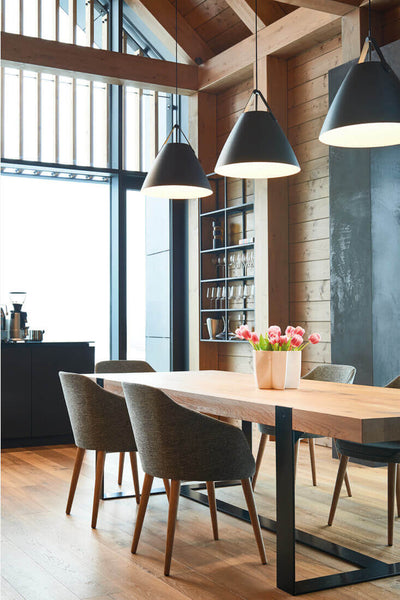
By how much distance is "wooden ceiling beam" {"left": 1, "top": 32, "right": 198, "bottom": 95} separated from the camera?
6125 millimetres

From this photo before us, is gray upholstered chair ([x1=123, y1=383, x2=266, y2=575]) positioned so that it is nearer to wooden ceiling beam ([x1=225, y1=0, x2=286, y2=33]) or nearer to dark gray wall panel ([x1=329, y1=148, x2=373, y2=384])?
dark gray wall panel ([x1=329, y1=148, x2=373, y2=384])

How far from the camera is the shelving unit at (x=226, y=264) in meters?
6.41

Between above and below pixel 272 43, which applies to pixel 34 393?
below

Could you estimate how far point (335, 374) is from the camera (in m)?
4.21

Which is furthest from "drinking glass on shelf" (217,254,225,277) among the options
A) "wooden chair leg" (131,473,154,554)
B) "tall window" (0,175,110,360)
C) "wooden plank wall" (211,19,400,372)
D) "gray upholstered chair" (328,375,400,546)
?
"wooden chair leg" (131,473,154,554)

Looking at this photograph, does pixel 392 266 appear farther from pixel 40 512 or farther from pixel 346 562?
pixel 40 512

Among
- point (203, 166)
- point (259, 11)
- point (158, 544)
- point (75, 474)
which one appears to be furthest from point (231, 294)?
point (158, 544)

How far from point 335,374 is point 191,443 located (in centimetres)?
169

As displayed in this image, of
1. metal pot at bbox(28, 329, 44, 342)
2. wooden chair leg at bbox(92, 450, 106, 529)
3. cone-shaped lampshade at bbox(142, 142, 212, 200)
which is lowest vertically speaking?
wooden chair leg at bbox(92, 450, 106, 529)

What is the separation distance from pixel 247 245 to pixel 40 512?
10.5 feet

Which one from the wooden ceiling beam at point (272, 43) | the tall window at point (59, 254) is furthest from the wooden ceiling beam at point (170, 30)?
the tall window at point (59, 254)

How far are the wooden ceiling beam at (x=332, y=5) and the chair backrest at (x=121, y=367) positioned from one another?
2.70 meters

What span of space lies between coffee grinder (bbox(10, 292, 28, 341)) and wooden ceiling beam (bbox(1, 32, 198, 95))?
6.60 ft

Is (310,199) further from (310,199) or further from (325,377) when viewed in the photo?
(325,377)
